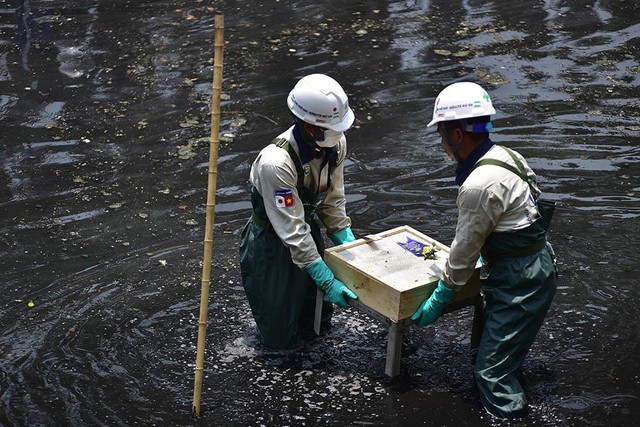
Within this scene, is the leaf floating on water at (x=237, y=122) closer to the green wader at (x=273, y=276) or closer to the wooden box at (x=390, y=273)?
the green wader at (x=273, y=276)

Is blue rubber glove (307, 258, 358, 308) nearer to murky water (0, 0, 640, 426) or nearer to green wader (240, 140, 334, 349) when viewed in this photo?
green wader (240, 140, 334, 349)

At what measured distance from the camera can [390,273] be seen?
5.12m

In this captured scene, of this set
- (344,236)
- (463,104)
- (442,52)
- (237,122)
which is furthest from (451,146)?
(442,52)

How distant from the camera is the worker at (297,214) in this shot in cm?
495

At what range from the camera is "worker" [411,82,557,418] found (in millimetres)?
4590

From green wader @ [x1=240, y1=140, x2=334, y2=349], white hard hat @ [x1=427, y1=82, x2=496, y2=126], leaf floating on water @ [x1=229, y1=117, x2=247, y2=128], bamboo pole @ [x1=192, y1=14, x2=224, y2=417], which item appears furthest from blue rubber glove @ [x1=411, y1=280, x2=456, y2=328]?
leaf floating on water @ [x1=229, y1=117, x2=247, y2=128]

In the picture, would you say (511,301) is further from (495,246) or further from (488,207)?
(488,207)

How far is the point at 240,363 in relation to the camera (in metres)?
5.58

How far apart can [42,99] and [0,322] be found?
4261 mm

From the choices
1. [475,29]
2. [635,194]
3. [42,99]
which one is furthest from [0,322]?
[475,29]

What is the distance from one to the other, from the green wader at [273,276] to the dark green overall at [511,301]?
3.65ft

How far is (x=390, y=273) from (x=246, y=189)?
9.72ft

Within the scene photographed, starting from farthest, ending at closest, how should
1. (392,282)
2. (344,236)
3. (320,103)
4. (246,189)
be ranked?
1. (246,189)
2. (344,236)
3. (392,282)
4. (320,103)

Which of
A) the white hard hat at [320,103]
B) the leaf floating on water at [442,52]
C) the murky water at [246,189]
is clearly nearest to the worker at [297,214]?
the white hard hat at [320,103]
